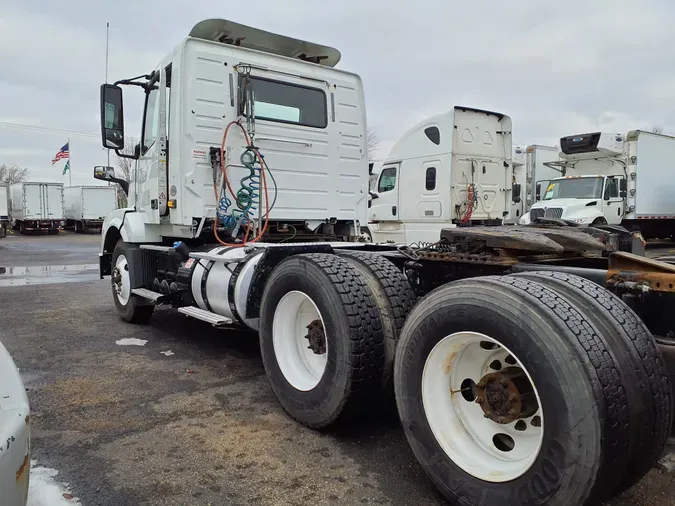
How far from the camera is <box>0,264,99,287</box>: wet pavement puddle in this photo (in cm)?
1135

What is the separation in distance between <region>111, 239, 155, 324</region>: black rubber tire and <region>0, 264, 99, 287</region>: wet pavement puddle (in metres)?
4.56

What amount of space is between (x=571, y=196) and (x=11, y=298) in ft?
46.5

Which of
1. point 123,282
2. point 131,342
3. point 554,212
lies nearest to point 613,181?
point 554,212

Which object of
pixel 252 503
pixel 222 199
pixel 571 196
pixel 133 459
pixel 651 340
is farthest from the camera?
Result: pixel 571 196

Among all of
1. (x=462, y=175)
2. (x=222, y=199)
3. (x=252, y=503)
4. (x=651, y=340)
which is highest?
(x=462, y=175)

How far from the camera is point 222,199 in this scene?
558 centimetres

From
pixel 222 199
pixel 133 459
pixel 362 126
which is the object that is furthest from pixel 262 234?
pixel 133 459

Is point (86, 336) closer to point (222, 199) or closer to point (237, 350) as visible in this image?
point (237, 350)

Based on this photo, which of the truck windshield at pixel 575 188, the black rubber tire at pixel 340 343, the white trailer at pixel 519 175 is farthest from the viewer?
the white trailer at pixel 519 175

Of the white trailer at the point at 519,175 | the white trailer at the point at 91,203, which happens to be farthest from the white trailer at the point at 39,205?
the white trailer at the point at 519,175

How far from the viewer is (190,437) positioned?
345 cm

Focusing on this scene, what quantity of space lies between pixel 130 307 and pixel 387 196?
8.43m

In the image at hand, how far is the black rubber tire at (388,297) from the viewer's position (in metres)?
3.28

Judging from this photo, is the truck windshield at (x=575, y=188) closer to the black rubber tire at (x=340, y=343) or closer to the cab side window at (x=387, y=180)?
the cab side window at (x=387, y=180)
